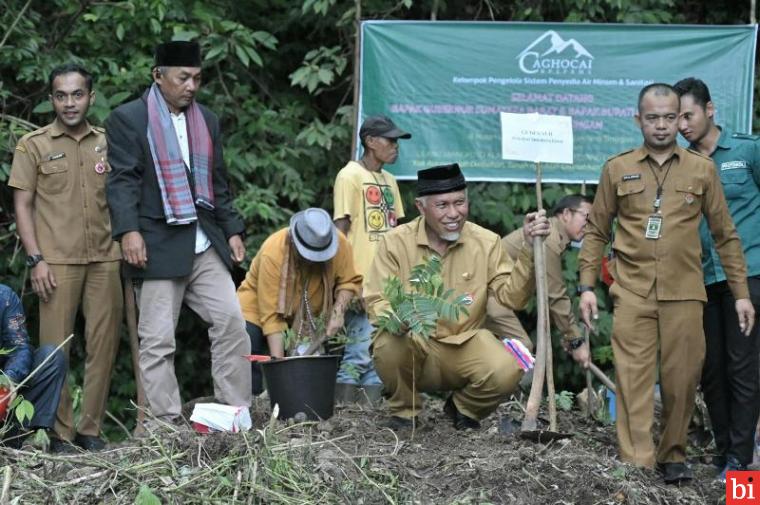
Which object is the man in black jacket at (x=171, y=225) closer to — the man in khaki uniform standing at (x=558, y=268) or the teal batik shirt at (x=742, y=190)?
the man in khaki uniform standing at (x=558, y=268)

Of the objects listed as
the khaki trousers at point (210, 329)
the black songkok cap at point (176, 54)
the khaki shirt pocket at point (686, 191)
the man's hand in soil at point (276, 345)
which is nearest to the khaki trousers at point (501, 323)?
the man's hand in soil at point (276, 345)

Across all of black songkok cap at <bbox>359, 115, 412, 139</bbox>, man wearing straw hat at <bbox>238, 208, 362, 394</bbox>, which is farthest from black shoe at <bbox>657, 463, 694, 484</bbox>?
black songkok cap at <bbox>359, 115, 412, 139</bbox>

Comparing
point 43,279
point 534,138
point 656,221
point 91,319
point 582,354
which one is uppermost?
point 534,138

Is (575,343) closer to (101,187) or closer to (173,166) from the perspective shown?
(173,166)

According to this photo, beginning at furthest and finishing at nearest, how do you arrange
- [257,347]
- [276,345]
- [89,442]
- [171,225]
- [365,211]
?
[365,211], [257,347], [276,345], [89,442], [171,225]

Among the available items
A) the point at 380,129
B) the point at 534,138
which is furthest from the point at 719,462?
the point at 380,129

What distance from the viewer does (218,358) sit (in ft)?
20.6

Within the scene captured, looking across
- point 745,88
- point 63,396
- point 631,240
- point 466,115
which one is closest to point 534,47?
point 466,115

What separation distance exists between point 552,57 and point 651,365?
344cm

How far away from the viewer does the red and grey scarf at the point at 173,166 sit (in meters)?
6.07

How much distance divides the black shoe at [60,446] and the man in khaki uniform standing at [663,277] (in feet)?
8.82

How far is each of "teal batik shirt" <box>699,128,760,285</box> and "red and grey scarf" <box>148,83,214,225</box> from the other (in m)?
2.52

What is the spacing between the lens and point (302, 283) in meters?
7.19

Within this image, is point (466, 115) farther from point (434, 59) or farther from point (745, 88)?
point (745, 88)
